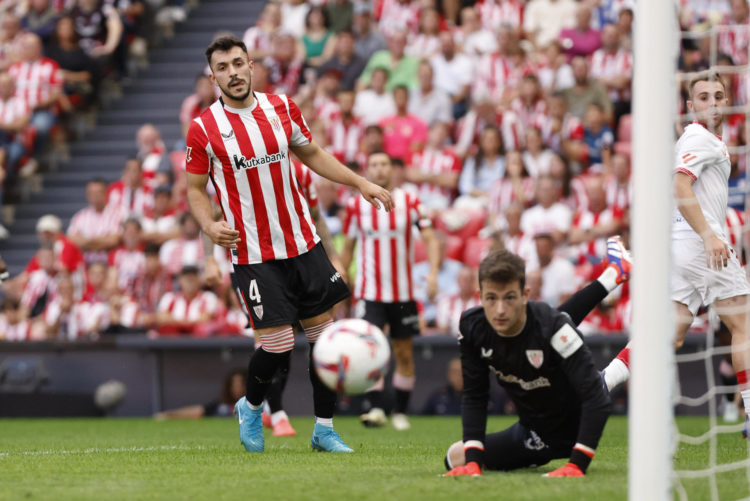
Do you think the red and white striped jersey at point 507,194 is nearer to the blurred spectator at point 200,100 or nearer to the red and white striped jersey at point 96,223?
the blurred spectator at point 200,100

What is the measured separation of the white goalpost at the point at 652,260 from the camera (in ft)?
13.4

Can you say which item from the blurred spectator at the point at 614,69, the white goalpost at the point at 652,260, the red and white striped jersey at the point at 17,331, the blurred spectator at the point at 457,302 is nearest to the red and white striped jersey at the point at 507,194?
the blurred spectator at the point at 457,302

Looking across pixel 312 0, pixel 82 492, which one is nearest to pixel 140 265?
pixel 312 0

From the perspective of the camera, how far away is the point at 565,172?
13.5 meters

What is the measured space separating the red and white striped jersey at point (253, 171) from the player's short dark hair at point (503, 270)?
2187 millimetres

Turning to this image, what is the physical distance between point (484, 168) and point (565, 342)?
928 cm

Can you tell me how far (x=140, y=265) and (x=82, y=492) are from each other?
31.3ft

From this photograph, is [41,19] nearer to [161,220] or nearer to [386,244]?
[161,220]

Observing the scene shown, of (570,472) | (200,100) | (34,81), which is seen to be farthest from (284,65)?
(570,472)

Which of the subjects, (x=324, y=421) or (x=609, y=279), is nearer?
(x=609, y=279)

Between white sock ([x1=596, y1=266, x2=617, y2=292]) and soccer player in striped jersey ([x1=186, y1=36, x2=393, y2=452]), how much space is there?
1.49 m

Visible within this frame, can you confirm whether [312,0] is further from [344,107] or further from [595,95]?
[595,95]

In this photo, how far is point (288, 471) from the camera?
583cm

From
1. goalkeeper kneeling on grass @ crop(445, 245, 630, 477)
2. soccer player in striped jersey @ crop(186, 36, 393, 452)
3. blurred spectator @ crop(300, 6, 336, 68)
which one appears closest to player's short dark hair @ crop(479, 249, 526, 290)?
goalkeeper kneeling on grass @ crop(445, 245, 630, 477)
